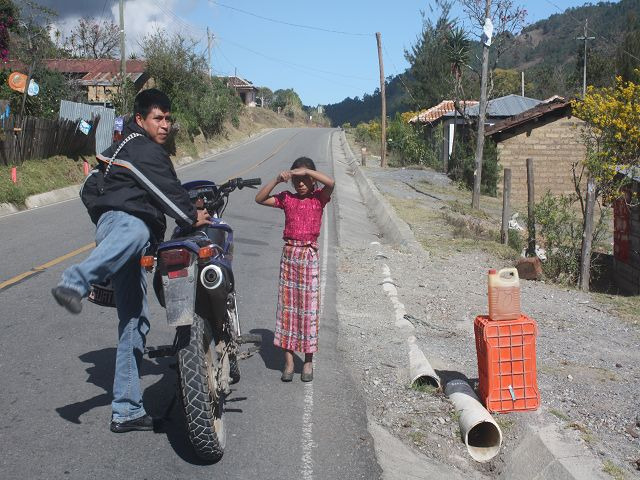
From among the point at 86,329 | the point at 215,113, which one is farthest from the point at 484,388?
the point at 215,113

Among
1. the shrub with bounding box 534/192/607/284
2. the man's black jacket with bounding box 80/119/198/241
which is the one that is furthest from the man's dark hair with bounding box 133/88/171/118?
the shrub with bounding box 534/192/607/284

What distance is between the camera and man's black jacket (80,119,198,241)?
4.33 meters

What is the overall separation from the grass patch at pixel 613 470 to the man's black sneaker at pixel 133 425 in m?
2.72

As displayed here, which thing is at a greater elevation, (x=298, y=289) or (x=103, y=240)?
(x=103, y=240)

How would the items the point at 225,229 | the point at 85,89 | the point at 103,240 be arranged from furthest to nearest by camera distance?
the point at 85,89, the point at 225,229, the point at 103,240

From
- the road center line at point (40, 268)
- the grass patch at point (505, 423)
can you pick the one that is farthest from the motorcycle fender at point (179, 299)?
the road center line at point (40, 268)

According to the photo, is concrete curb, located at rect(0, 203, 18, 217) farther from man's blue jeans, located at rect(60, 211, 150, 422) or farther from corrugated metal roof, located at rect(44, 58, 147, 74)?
corrugated metal roof, located at rect(44, 58, 147, 74)

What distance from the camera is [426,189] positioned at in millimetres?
27984

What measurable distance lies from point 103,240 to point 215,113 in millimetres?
46706

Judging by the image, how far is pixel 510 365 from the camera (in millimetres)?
5426

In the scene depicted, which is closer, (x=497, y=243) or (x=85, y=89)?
(x=497, y=243)

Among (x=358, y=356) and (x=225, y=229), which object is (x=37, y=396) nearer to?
(x=225, y=229)

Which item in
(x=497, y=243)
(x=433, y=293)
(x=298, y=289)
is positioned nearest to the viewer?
(x=298, y=289)

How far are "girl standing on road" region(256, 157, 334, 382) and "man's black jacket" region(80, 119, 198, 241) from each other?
1.55 metres
